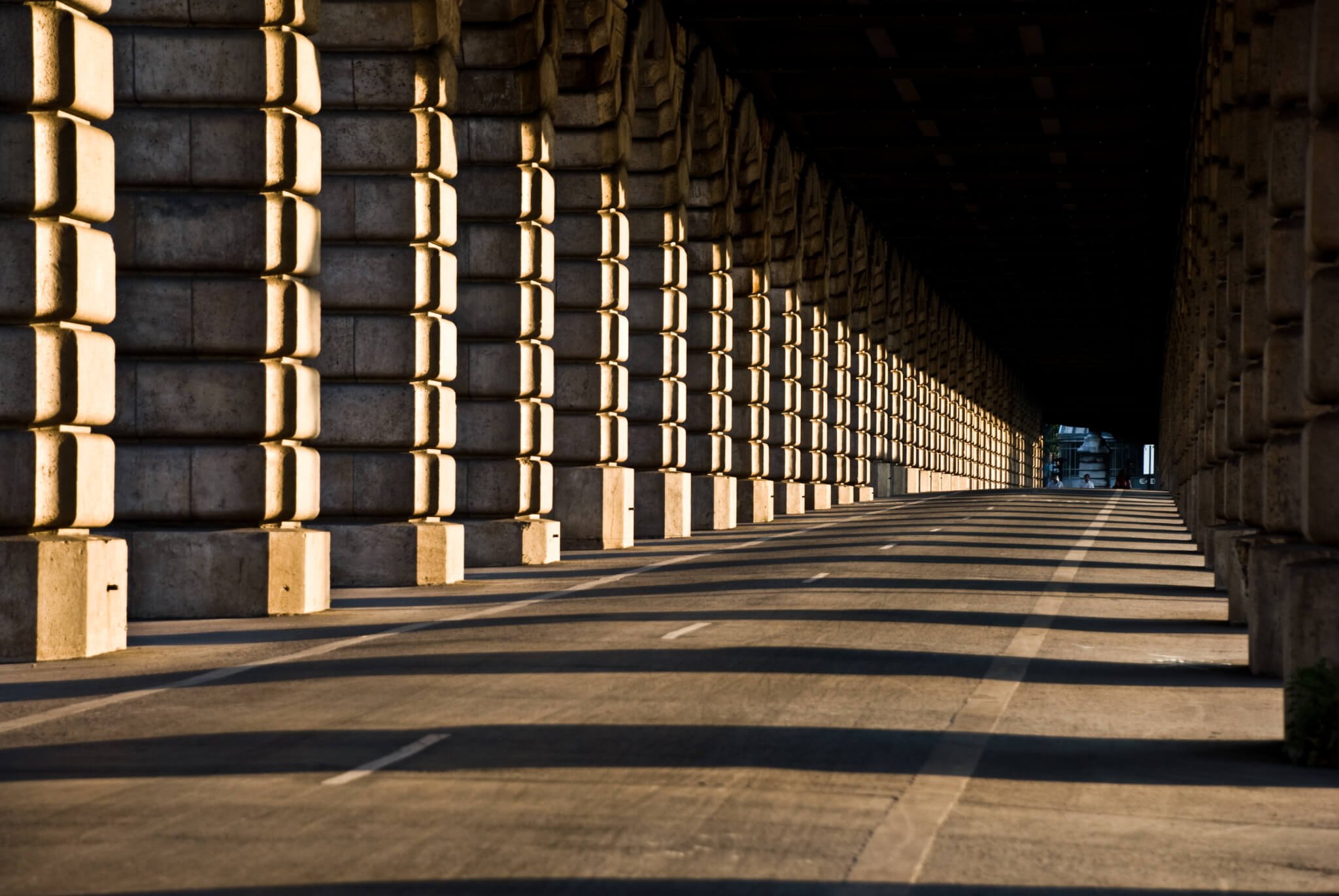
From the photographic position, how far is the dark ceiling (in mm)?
38594

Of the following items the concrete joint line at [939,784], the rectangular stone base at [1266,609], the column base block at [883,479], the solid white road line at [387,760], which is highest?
the column base block at [883,479]

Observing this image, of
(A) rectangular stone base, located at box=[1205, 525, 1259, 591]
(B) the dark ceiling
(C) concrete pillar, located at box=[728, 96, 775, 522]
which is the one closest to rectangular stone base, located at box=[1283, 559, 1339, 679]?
(A) rectangular stone base, located at box=[1205, 525, 1259, 591]

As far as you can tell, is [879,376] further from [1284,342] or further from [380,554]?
[1284,342]

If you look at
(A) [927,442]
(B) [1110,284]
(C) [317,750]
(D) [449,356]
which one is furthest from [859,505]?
(C) [317,750]

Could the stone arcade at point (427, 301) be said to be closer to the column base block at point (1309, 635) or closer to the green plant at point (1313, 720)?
the column base block at point (1309, 635)

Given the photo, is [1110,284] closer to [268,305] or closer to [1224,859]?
[268,305]

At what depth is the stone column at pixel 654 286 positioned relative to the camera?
38.5m

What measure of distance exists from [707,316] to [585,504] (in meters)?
11.9

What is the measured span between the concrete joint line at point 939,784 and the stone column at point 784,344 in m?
37.9

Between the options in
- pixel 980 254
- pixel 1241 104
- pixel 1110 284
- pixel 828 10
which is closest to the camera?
pixel 1241 104

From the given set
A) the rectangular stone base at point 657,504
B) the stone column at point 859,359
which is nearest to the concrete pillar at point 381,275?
the rectangular stone base at point 657,504

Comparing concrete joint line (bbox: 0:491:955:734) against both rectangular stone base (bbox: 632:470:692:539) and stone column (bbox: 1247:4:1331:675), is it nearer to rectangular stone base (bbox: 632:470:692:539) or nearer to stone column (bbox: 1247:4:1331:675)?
stone column (bbox: 1247:4:1331:675)

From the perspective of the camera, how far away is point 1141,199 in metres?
61.7

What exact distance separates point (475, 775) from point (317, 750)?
1.21 meters
